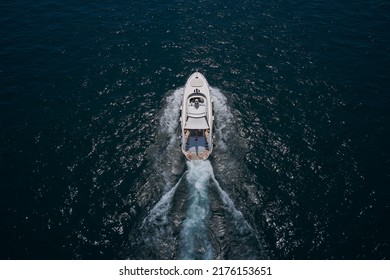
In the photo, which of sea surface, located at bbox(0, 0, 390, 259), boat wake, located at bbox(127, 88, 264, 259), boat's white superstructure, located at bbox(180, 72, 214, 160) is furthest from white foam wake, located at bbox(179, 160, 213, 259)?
boat's white superstructure, located at bbox(180, 72, 214, 160)

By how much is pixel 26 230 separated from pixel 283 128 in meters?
35.2

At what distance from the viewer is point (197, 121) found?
4209cm

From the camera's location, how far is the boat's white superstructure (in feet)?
133

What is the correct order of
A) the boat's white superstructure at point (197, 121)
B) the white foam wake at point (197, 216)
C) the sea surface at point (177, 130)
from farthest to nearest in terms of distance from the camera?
the boat's white superstructure at point (197, 121) → the sea surface at point (177, 130) → the white foam wake at point (197, 216)

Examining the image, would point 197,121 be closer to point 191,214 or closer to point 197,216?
point 191,214

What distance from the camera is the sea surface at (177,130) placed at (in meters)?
34.1

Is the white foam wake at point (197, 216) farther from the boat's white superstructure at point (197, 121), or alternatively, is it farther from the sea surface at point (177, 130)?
the boat's white superstructure at point (197, 121)

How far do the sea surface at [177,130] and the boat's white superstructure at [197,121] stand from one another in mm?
1642

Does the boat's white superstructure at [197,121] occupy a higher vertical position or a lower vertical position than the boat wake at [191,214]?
higher

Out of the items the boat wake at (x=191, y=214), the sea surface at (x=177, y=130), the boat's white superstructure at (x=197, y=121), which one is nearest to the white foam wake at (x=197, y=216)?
the boat wake at (x=191, y=214)

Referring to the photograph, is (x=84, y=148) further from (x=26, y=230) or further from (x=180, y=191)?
(x=180, y=191)

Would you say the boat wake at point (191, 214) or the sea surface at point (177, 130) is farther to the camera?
the sea surface at point (177, 130)

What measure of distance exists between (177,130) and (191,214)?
45.0 ft

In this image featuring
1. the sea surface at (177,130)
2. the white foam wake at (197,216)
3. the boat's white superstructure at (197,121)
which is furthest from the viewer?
the boat's white superstructure at (197,121)
